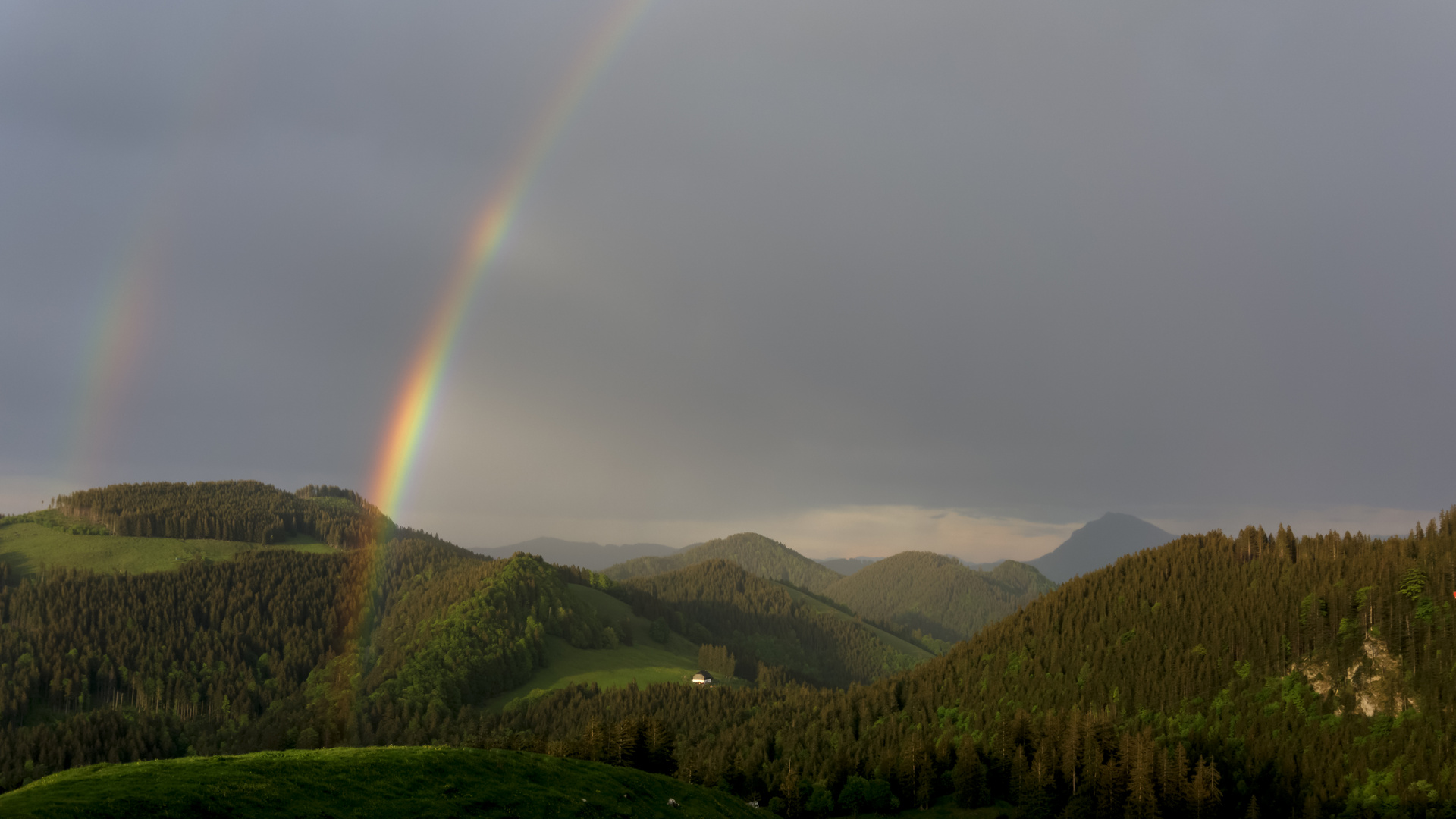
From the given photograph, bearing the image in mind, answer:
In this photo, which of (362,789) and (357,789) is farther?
(362,789)

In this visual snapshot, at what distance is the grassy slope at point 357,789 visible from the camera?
2152 inches

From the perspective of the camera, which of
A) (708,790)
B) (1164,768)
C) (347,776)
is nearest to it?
(347,776)

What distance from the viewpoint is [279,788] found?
65500 mm

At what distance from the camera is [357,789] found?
72.6m

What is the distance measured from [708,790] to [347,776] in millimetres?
68173

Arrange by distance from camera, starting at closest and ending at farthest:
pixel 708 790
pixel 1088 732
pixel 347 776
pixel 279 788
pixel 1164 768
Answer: pixel 279 788 → pixel 347 776 → pixel 708 790 → pixel 1164 768 → pixel 1088 732

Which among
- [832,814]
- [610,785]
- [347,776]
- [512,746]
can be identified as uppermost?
[347,776]

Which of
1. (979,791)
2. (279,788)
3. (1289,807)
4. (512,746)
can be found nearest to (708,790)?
(512,746)

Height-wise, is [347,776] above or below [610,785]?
above

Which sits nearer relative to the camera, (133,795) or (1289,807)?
(133,795)

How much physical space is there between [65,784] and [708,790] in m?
91.4

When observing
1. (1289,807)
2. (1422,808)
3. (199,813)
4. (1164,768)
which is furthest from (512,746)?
(1422,808)

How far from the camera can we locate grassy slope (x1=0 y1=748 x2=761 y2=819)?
54656 mm

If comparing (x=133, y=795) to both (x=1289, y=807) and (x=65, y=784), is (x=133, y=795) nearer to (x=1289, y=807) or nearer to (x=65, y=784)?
(x=65, y=784)
